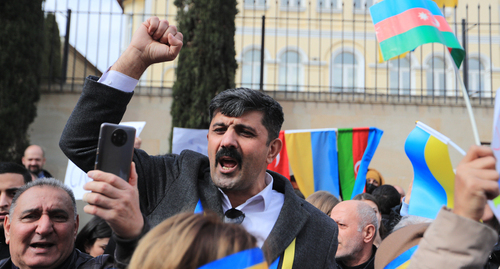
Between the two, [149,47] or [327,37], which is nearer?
[149,47]

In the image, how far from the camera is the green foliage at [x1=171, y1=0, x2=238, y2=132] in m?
7.98

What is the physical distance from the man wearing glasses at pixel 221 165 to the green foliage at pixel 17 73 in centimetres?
638

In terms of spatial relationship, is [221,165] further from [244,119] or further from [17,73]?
[17,73]

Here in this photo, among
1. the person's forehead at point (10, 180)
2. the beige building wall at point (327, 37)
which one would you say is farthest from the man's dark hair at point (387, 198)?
the beige building wall at point (327, 37)

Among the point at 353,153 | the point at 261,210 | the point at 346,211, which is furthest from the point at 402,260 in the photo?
the point at 353,153

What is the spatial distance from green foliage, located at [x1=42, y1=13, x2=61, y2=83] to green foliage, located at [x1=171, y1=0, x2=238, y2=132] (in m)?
2.41

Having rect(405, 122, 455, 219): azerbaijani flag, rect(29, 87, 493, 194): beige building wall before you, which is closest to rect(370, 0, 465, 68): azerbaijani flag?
rect(405, 122, 455, 219): azerbaijani flag

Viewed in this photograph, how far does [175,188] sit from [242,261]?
1001 millimetres

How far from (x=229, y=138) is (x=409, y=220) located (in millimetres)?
1835

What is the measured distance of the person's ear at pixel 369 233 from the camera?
346 centimetres

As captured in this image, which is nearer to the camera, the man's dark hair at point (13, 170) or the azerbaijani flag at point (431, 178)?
the azerbaijani flag at point (431, 178)

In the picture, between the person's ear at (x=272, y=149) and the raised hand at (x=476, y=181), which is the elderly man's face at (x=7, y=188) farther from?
the raised hand at (x=476, y=181)

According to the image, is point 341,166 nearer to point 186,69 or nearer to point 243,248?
point 186,69

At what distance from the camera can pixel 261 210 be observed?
2.33 metres
